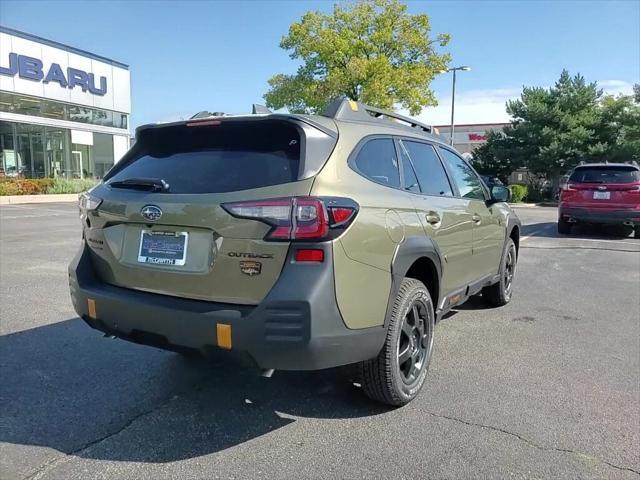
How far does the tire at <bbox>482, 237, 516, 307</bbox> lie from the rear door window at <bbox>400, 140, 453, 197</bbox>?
5.66 feet

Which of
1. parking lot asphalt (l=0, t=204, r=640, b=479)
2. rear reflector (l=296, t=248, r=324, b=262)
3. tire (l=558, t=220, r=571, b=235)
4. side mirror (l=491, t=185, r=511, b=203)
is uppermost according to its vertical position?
side mirror (l=491, t=185, r=511, b=203)

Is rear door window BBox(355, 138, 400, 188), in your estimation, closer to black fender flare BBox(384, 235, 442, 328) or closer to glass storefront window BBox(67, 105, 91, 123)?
black fender flare BBox(384, 235, 442, 328)

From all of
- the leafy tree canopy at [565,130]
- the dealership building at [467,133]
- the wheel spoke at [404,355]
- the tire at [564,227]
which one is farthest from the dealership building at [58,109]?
the dealership building at [467,133]

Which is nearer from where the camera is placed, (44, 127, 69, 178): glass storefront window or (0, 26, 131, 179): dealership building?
(0, 26, 131, 179): dealership building

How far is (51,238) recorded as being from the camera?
1113 cm

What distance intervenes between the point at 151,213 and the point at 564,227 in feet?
41.3

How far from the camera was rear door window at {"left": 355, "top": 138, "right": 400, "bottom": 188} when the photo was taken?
320 centimetres

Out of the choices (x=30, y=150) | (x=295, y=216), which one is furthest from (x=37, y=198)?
(x=295, y=216)

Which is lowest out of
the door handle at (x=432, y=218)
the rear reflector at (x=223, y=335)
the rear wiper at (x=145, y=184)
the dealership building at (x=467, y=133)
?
the rear reflector at (x=223, y=335)

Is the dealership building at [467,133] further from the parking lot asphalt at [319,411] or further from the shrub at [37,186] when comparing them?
the parking lot asphalt at [319,411]

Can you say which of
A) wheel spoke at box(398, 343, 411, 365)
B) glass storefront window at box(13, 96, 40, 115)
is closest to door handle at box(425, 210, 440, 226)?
wheel spoke at box(398, 343, 411, 365)

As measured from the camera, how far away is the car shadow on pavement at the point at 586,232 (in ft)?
42.7

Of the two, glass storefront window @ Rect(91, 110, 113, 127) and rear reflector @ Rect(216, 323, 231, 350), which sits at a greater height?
glass storefront window @ Rect(91, 110, 113, 127)

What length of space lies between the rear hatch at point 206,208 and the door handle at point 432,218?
40.4 inches
